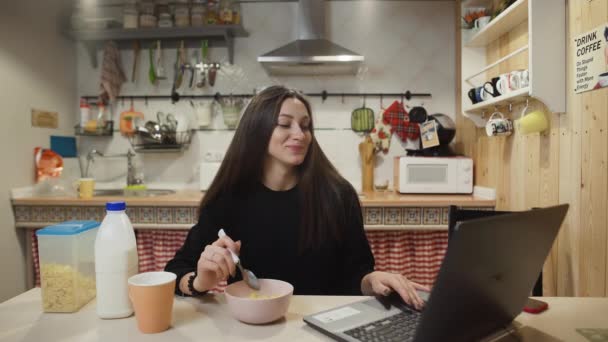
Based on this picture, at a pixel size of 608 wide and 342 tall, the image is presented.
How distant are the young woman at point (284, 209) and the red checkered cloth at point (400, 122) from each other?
5.42ft

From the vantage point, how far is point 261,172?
1.47m

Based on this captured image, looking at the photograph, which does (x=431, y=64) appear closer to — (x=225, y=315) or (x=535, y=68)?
(x=535, y=68)

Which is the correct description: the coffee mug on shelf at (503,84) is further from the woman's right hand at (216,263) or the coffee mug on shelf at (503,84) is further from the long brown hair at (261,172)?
the woman's right hand at (216,263)

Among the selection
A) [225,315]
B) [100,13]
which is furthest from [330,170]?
[100,13]

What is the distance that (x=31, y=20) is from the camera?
2699mm

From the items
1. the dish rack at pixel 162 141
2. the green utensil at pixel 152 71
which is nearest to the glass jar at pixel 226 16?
the green utensil at pixel 152 71

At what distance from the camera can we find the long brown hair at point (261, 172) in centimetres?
139

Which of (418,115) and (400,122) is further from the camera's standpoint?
(400,122)

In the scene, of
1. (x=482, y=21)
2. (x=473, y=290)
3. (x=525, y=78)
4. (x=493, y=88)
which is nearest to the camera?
(x=473, y=290)

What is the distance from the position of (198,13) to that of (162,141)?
0.95 meters

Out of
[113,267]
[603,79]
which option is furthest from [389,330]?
[603,79]

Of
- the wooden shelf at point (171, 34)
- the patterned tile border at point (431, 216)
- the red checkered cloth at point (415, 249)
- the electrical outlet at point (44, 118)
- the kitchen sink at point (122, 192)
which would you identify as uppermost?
the wooden shelf at point (171, 34)

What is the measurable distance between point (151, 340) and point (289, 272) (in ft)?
2.09

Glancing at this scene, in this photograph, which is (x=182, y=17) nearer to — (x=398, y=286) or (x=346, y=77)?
(x=346, y=77)
